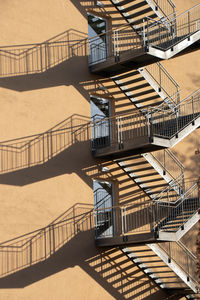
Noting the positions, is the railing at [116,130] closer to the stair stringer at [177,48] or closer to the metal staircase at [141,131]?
the metal staircase at [141,131]

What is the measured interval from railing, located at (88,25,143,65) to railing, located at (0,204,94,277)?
19.8ft

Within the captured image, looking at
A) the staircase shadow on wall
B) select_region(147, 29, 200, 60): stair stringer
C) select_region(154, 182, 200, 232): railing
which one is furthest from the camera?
select_region(147, 29, 200, 60): stair stringer

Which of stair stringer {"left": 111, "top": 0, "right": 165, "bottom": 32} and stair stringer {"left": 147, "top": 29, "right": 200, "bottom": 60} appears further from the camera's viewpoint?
stair stringer {"left": 111, "top": 0, "right": 165, "bottom": 32}

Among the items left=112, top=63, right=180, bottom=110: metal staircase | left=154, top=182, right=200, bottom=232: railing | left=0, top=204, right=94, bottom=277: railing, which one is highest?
left=112, top=63, right=180, bottom=110: metal staircase

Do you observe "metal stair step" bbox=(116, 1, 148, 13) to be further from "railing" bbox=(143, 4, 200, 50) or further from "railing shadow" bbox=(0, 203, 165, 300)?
"railing shadow" bbox=(0, 203, 165, 300)

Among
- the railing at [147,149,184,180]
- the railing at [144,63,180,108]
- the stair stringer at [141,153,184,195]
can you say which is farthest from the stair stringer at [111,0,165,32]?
the stair stringer at [141,153,184,195]

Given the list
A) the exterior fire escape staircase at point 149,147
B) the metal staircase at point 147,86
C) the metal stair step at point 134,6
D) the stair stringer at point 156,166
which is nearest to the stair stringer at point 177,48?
the exterior fire escape staircase at point 149,147

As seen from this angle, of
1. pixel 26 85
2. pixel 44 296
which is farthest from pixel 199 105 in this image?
pixel 44 296

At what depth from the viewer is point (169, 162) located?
25016 millimetres

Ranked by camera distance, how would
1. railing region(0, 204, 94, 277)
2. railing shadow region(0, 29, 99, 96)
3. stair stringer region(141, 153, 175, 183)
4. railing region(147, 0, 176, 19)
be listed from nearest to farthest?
1. railing region(0, 204, 94, 277)
2. railing shadow region(0, 29, 99, 96)
3. stair stringer region(141, 153, 175, 183)
4. railing region(147, 0, 176, 19)

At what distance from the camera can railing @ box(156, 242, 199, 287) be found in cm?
2328

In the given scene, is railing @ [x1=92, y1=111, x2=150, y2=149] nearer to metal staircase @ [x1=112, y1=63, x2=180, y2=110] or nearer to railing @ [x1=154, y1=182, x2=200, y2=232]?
metal staircase @ [x1=112, y1=63, x2=180, y2=110]

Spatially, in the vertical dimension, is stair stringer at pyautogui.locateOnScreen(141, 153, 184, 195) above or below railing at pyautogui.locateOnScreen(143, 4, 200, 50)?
below

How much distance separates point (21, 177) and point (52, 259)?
2954 mm
